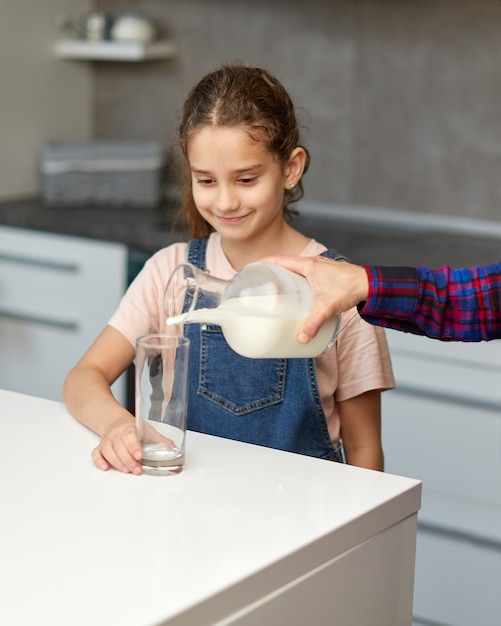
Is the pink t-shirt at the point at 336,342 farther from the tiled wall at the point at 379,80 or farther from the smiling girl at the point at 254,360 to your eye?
the tiled wall at the point at 379,80

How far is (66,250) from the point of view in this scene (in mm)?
2672

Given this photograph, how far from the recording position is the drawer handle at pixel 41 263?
266 cm

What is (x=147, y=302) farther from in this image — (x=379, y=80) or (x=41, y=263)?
(x=379, y=80)

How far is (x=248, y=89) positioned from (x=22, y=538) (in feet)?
2.62

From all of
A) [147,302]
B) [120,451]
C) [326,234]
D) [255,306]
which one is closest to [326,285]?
[255,306]

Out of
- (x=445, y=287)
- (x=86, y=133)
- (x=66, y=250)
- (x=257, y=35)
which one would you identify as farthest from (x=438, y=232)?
(x=445, y=287)

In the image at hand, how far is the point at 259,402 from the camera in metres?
1.52

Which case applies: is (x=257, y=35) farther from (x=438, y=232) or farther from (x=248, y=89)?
(x=248, y=89)

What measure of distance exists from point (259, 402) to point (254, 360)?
62mm

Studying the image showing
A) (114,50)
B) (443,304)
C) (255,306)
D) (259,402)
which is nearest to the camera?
(255,306)

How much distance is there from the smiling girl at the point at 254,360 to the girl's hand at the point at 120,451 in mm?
253

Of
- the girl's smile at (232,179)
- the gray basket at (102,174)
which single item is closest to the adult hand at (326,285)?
the girl's smile at (232,179)

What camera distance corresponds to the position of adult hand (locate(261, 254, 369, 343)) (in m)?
1.12

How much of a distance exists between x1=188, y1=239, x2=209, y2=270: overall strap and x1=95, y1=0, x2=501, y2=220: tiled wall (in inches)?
42.2
